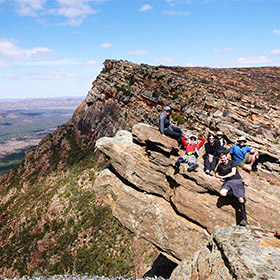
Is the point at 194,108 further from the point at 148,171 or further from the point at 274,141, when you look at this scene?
the point at 148,171

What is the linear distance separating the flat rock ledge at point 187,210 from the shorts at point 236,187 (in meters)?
0.86

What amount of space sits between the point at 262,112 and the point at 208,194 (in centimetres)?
2871

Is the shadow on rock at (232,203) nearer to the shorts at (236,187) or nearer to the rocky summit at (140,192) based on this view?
the rocky summit at (140,192)

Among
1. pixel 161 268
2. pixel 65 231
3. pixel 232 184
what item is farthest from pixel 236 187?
pixel 65 231

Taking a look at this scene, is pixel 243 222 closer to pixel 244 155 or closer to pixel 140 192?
pixel 244 155

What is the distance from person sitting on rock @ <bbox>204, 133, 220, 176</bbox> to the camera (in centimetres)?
1394

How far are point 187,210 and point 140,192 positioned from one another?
5.07m

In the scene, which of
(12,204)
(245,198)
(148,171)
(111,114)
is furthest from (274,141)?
(12,204)

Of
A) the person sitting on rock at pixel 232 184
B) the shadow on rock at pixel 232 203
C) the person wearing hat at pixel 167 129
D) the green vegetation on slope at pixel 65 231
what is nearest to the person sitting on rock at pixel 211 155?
the person sitting on rock at pixel 232 184

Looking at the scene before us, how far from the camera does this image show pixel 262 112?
112ft

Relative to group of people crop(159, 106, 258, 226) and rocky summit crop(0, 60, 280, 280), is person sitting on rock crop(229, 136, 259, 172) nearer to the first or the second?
group of people crop(159, 106, 258, 226)

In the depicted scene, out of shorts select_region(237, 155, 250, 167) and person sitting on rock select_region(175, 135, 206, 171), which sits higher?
person sitting on rock select_region(175, 135, 206, 171)

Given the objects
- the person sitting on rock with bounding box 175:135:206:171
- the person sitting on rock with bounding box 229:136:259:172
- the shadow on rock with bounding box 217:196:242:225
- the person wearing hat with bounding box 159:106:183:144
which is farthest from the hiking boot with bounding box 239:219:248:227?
the person wearing hat with bounding box 159:106:183:144

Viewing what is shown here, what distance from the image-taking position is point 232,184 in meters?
12.3
